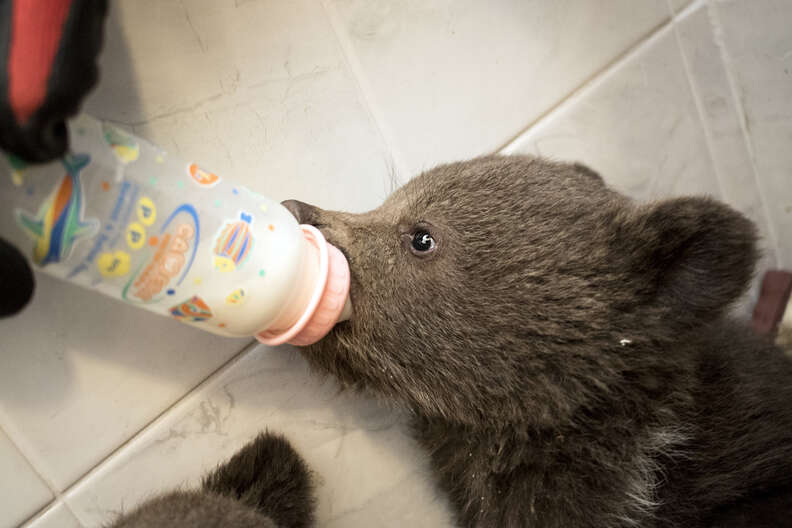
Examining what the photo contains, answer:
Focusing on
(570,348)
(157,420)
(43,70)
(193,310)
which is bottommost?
(157,420)

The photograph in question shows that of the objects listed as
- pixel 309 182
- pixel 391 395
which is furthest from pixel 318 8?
pixel 391 395

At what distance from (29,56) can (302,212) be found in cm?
65

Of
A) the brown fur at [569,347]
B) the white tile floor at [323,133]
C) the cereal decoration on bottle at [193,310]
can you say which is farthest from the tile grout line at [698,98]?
the cereal decoration on bottle at [193,310]

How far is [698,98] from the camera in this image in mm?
2213

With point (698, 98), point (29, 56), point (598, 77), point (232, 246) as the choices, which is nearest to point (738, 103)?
point (698, 98)

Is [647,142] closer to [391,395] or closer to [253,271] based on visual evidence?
[391,395]

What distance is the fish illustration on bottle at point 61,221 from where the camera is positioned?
0.89 meters

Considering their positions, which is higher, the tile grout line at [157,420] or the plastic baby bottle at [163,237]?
the plastic baby bottle at [163,237]

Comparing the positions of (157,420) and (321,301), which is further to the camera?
(157,420)

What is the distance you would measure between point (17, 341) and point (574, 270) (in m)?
1.11

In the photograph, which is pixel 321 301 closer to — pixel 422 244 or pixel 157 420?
pixel 422 244

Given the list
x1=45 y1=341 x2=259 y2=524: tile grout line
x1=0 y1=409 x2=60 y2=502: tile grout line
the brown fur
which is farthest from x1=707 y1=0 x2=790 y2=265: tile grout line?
x1=0 y1=409 x2=60 y2=502: tile grout line

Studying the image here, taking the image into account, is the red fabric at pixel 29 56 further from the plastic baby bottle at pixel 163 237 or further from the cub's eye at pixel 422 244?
the cub's eye at pixel 422 244

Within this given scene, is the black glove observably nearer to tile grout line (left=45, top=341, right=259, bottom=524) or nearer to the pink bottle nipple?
the pink bottle nipple
